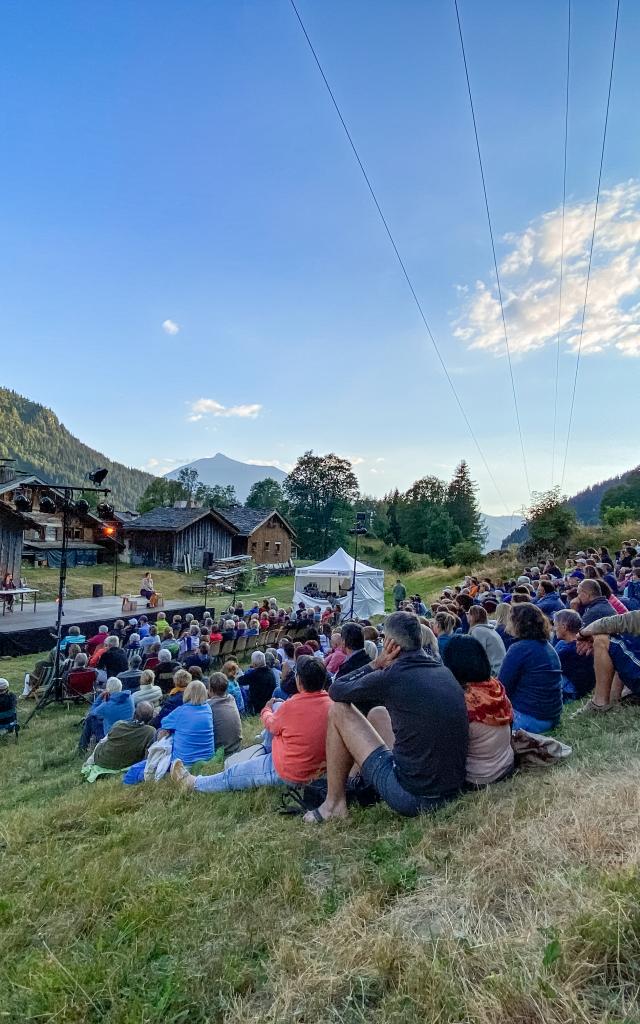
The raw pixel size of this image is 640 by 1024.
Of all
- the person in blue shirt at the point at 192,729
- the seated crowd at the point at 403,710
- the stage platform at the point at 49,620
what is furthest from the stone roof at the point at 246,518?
the person in blue shirt at the point at 192,729

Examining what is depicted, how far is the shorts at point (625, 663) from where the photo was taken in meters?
4.13

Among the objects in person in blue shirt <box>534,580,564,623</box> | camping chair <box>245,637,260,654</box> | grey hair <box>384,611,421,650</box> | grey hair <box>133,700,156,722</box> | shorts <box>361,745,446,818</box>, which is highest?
grey hair <box>384,611,421,650</box>

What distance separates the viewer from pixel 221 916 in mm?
2234

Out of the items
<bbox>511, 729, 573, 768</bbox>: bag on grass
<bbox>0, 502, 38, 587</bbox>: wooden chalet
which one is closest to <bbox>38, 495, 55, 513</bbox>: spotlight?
<bbox>0, 502, 38, 587</bbox>: wooden chalet

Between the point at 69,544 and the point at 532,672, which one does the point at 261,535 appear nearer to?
the point at 69,544

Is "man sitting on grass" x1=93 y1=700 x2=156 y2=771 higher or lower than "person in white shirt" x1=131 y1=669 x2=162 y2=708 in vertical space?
lower

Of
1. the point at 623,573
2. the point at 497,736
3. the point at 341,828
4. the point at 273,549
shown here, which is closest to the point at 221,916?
the point at 341,828

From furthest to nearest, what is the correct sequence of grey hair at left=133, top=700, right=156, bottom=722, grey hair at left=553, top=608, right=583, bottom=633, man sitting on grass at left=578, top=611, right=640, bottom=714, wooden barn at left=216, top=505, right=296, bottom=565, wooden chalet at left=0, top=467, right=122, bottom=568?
wooden barn at left=216, top=505, right=296, bottom=565, wooden chalet at left=0, top=467, right=122, bottom=568, grey hair at left=133, top=700, right=156, bottom=722, grey hair at left=553, top=608, right=583, bottom=633, man sitting on grass at left=578, top=611, right=640, bottom=714

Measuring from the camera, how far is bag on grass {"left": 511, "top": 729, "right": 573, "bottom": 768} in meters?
3.15

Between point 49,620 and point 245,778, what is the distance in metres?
14.6

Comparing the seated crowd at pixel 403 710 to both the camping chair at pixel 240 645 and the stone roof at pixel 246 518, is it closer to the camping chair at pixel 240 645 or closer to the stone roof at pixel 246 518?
the camping chair at pixel 240 645

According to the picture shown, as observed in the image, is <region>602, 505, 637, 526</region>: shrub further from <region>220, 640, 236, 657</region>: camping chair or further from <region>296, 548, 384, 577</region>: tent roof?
<region>220, 640, 236, 657</region>: camping chair

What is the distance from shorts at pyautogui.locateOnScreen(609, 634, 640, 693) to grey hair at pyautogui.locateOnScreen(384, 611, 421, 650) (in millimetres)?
2157

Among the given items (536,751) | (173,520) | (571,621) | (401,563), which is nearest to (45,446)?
(173,520)
